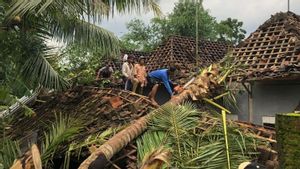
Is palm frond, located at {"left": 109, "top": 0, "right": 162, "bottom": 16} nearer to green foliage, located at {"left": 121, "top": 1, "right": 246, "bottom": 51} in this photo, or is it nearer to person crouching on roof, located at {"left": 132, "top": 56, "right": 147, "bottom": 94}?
person crouching on roof, located at {"left": 132, "top": 56, "right": 147, "bottom": 94}

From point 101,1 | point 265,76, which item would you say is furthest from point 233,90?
point 101,1

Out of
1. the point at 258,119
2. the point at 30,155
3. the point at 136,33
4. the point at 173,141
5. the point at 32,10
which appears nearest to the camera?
the point at 30,155

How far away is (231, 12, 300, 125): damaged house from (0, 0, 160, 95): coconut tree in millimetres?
2871

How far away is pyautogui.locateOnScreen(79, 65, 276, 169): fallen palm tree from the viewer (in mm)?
6411

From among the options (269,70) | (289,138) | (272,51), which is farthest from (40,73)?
(289,138)

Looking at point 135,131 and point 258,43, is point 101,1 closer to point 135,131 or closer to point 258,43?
point 135,131

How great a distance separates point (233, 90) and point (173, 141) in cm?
402

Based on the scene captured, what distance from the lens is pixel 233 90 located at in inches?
415

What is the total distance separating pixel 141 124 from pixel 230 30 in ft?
97.8

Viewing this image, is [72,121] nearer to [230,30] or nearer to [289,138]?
[289,138]

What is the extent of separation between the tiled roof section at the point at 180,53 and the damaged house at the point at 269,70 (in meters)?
4.18

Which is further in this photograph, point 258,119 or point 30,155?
point 258,119

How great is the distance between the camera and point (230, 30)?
3631cm

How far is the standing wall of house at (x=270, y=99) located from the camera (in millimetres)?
10672
